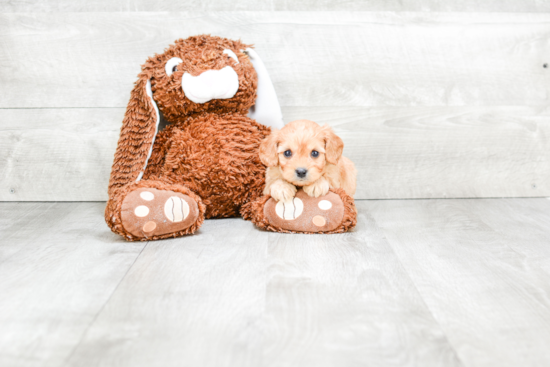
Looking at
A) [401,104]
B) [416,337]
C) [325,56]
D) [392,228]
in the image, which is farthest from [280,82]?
[416,337]

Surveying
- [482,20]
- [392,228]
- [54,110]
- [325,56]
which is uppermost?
[482,20]

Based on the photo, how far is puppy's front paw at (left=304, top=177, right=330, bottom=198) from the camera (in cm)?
105

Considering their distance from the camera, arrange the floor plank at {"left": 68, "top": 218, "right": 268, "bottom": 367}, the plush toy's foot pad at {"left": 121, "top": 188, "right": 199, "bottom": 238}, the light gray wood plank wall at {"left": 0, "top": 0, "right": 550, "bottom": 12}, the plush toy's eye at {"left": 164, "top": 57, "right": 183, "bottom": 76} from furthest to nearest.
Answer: the light gray wood plank wall at {"left": 0, "top": 0, "right": 550, "bottom": 12} → the plush toy's eye at {"left": 164, "top": 57, "right": 183, "bottom": 76} → the plush toy's foot pad at {"left": 121, "top": 188, "right": 199, "bottom": 238} → the floor plank at {"left": 68, "top": 218, "right": 268, "bottom": 367}

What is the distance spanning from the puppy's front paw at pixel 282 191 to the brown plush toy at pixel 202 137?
0.03 m

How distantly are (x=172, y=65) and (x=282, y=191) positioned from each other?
39 cm

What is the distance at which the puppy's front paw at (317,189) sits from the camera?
3.46ft

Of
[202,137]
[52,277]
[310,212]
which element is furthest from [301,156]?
[52,277]

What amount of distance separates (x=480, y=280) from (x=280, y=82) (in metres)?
0.76

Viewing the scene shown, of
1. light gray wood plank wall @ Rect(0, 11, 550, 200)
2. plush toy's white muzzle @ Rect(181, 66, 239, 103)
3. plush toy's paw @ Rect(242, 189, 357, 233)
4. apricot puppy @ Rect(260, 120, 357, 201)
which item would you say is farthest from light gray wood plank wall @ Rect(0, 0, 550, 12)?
plush toy's paw @ Rect(242, 189, 357, 233)

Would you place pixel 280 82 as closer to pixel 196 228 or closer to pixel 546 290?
pixel 196 228

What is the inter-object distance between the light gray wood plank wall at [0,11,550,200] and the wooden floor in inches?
10.7

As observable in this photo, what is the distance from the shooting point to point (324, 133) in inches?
40.8

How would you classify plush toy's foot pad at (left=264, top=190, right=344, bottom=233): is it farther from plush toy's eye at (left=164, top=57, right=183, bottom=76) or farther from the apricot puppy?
plush toy's eye at (left=164, top=57, right=183, bottom=76)

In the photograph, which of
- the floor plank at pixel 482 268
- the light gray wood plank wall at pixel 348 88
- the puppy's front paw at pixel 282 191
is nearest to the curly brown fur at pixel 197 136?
the puppy's front paw at pixel 282 191
